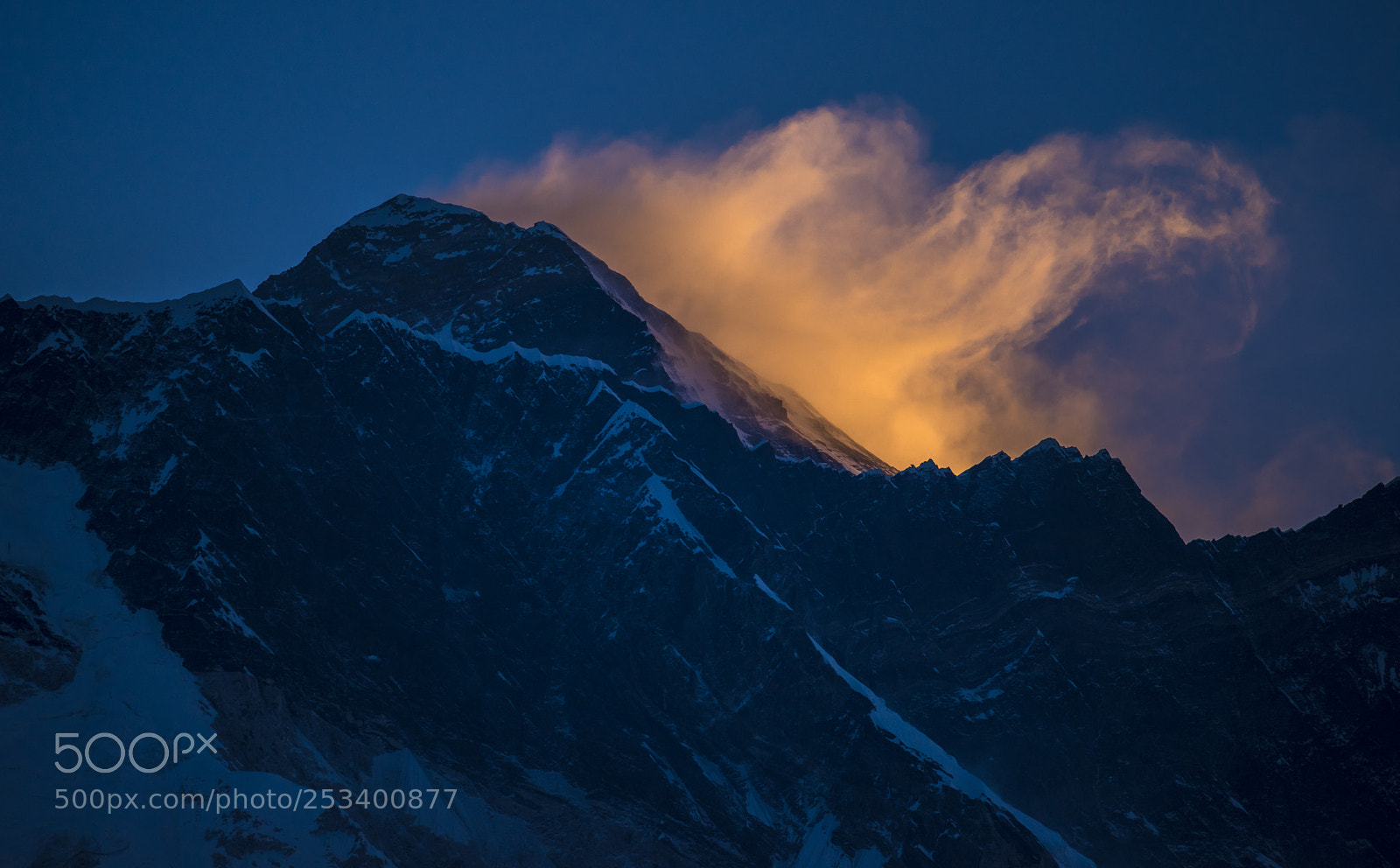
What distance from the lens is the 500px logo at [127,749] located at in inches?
7480

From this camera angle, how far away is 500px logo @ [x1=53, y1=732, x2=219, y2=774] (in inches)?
7480

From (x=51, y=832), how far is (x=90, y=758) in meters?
13.8

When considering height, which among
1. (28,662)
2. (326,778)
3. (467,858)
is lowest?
(467,858)

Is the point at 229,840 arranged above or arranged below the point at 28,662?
below

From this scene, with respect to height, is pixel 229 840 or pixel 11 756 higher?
pixel 11 756

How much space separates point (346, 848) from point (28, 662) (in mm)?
51993

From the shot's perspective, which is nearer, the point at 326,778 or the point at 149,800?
the point at 149,800

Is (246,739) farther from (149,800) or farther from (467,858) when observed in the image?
(467,858)

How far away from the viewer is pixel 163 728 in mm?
196625

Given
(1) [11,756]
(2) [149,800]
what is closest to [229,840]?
(2) [149,800]

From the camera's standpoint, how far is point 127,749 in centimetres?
19362

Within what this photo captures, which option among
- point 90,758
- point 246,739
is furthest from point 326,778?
point 90,758

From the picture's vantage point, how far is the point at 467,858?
655 feet

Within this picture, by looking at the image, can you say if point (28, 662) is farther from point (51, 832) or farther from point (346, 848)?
point (346, 848)
